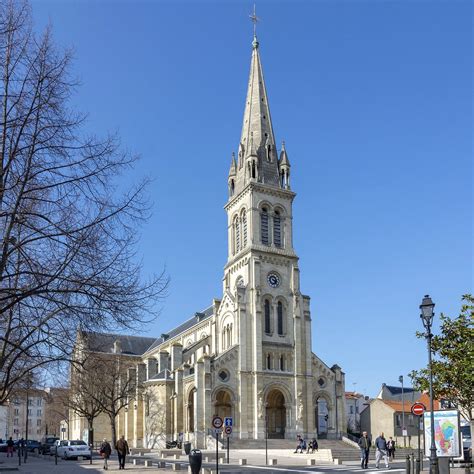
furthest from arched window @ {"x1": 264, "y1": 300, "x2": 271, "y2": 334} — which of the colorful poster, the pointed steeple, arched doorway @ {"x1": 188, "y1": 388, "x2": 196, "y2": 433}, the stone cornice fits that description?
the colorful poster

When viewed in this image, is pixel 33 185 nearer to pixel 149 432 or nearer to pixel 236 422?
pixel 236 422

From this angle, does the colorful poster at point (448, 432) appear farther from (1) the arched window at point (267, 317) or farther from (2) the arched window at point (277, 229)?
(2) the arched window at point (277, 229)

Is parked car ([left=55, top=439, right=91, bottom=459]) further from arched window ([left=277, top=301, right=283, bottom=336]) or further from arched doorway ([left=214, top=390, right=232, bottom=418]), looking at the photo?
arched window ([left=277, top=301, right=283, bottom=336])

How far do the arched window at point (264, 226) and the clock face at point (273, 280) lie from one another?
3336 mm

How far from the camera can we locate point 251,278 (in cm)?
5944

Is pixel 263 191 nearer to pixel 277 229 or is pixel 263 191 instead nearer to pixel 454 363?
pixel 277 229

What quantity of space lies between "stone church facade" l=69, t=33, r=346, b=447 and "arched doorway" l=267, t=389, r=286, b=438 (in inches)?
3.8

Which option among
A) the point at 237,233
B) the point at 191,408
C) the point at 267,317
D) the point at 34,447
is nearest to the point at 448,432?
the point at 267,317

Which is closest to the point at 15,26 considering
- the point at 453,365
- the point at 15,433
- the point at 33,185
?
the point at 33,185

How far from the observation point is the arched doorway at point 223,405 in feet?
192

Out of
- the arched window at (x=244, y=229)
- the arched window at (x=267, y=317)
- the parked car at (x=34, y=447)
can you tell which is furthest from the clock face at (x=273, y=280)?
the parked car at (x=34, y=447)

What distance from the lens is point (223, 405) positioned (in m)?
59.4

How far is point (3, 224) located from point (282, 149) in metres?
54.3

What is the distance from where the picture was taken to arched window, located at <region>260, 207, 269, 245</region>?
6231 cm
